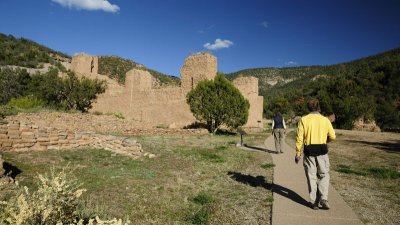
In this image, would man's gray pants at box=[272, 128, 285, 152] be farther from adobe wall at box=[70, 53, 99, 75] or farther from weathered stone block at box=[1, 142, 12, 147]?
adobe wall at box=[70, 53, 99, 75]

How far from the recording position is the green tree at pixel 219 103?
78.4 feet

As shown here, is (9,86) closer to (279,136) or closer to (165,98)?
(165,98)

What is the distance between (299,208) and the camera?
5.68 meters

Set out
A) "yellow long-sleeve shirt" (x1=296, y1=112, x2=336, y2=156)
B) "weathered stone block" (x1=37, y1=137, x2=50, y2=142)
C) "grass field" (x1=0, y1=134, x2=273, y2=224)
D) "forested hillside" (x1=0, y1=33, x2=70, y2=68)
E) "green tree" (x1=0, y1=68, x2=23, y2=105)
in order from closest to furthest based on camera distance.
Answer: "grass field" (x1=0, y1=134, x2=273, y2=224) < "yellow long-sleeve shirt" (x1=296, y1=112, x2=336, y2=156) < "weathered stone block" (x1=37, y1=137, x2=50, y2=142) < "green tree" (x1=0, y1=68, x2=23, y2=105) < "forested hillside" (x1=0, y1=33, x2=70, y2=68)

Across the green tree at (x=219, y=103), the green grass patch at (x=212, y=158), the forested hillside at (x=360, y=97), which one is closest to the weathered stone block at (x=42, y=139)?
the green grass patch at (x=212, y=158)

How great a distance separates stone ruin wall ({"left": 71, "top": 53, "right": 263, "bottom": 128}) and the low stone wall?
45.1 feet

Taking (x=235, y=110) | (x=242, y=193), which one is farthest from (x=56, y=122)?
(x=242, y=193)

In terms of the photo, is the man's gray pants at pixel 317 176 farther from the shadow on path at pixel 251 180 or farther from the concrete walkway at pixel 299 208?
the shadow on path at pixel 251 180

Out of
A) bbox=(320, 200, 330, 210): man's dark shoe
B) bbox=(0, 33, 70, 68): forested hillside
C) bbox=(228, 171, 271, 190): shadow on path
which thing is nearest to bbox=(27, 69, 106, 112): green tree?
bbox=(228, 171, 271, 190): shadow on path

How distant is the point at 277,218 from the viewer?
16.8 feet

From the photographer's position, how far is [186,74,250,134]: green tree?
23906 millimetres

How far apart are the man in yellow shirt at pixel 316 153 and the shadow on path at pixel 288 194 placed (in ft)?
1.07

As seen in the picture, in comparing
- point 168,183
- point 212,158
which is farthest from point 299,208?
point 212,158

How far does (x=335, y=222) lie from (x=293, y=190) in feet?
6.58
